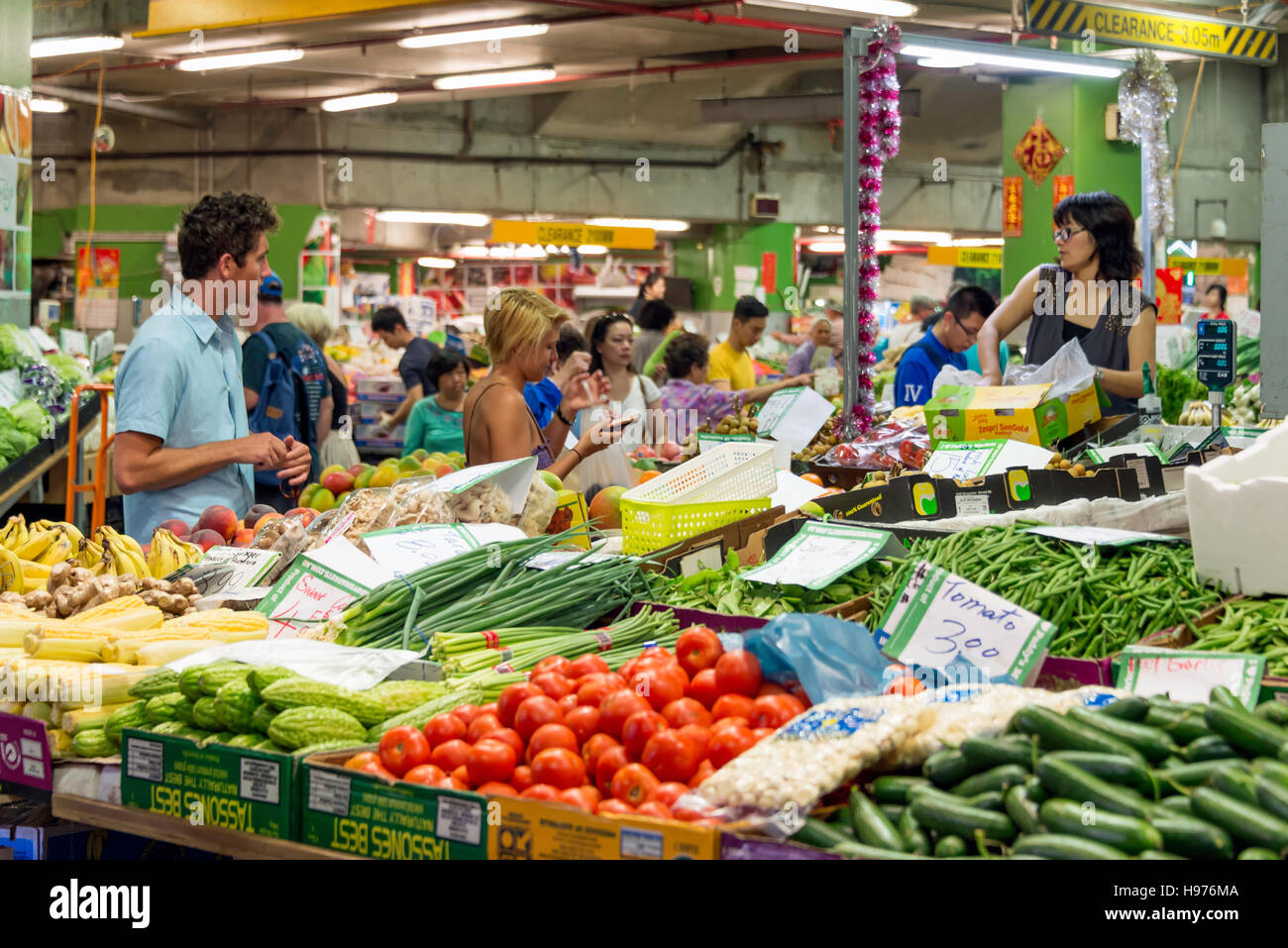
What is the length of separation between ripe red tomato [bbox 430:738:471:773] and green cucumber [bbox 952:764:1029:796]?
766 mm

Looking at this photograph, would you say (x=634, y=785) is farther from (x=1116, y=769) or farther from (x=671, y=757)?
(x=1116, y=769)

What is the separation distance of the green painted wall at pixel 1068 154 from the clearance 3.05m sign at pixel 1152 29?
3267mm

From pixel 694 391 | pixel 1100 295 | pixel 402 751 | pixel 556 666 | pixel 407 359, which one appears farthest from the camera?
pixel 407 359

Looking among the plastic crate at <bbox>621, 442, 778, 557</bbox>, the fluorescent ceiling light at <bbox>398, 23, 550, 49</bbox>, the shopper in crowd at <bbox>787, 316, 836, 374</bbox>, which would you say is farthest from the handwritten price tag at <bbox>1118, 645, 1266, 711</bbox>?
the fluorescent ceiling light at <bbox>398, 23, 550, 49</bbox>

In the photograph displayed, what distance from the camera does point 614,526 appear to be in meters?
4.48

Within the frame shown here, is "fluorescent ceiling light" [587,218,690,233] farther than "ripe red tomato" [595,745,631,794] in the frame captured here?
Yes

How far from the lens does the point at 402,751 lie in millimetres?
2105

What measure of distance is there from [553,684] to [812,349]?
952 centimetres

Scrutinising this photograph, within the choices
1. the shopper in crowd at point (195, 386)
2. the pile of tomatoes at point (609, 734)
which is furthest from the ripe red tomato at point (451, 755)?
the shopper in crowd at point (195, 386)

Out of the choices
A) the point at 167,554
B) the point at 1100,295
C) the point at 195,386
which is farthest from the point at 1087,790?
the point at 1100,295

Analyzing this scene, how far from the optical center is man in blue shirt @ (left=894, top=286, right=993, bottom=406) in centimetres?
698

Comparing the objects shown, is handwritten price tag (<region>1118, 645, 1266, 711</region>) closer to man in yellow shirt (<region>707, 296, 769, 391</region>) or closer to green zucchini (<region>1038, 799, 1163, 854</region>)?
green zucchini (<region>1038, 799, 1163, 854</region>)

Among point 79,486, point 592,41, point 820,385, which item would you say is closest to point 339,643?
point 79,486

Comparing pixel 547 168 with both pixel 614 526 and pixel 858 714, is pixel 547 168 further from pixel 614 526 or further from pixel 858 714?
pixel 858 714
